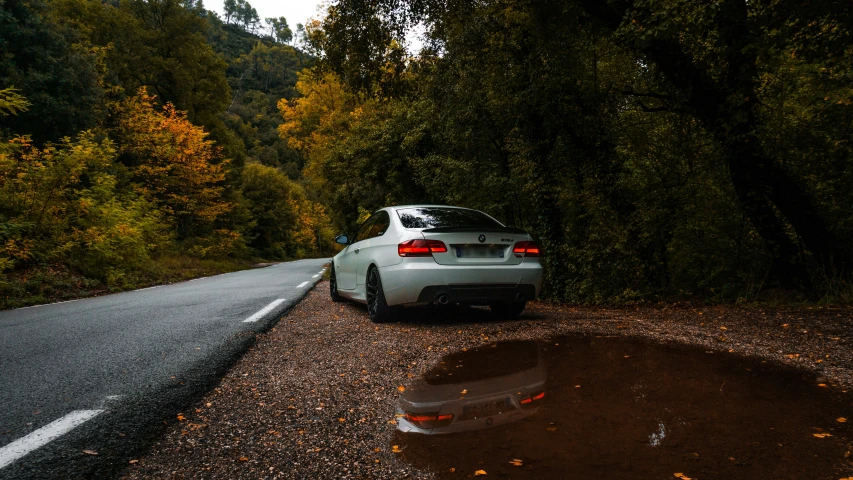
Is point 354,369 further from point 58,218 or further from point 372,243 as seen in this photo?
point 58,218

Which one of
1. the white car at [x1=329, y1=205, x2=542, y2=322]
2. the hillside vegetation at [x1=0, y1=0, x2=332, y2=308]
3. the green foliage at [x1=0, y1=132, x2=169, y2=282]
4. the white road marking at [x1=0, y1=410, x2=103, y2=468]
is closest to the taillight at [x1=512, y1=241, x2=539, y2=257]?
the white car at [x1=329, y1=205, x2=542, y2=322]

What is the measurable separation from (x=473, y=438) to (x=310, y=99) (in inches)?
1118

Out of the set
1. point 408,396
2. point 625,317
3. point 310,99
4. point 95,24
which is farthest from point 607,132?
point 95,24

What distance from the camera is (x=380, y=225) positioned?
6730 mm

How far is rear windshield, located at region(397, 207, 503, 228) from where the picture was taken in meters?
6.17

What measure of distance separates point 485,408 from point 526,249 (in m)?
3.38

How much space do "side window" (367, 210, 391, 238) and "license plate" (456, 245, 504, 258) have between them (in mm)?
1140

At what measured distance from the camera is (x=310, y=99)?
2828 cm

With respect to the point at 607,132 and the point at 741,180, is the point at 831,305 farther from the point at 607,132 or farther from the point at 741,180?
the point at 607,132

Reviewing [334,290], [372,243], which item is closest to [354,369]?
Result: [372,243]

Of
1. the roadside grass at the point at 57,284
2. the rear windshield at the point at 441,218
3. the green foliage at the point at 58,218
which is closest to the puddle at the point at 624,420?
the rear windshield at the point at 441,218

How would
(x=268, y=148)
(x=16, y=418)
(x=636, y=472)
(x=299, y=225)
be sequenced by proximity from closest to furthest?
(x=636, y=472) < (x=16, y=418) < (x=299, y=225) < (x=268, y=148)

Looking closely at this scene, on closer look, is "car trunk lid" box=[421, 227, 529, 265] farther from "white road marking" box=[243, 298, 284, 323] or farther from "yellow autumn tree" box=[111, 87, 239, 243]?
"yellow autumn tree" box=[111, 87, 239, 243]

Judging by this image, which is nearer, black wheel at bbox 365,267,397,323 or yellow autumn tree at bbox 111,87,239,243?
black wheel at bbox 365,267,397,323
